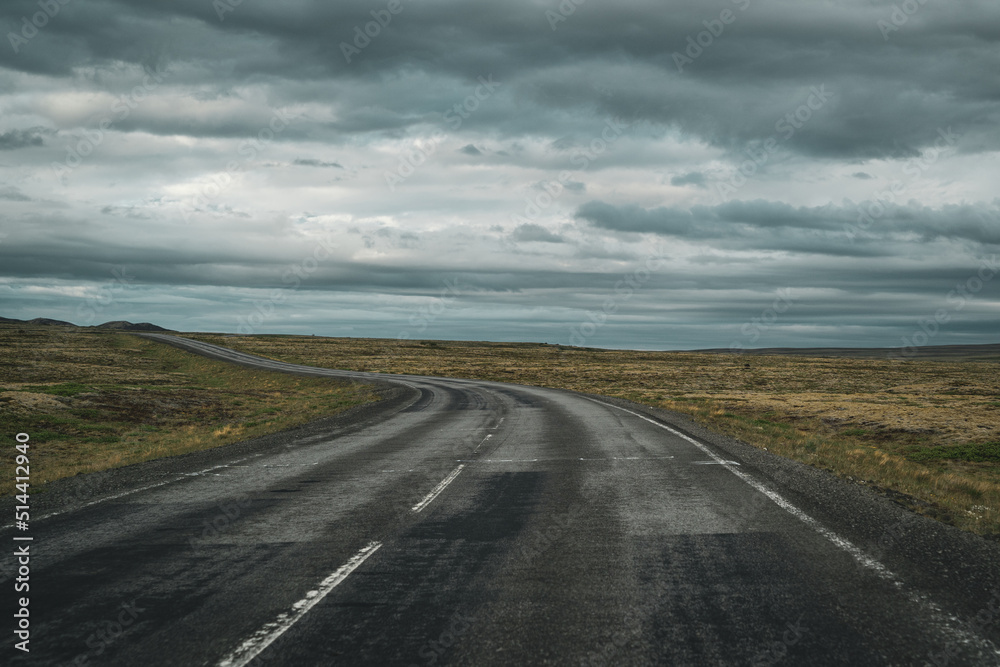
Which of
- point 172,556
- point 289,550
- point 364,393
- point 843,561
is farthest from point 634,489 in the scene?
point 364,393

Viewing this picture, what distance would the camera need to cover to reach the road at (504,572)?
4.07m

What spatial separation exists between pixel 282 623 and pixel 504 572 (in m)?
1.93

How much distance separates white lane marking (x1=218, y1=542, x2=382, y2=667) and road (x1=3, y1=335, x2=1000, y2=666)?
17mm

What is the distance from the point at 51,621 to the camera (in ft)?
14.7

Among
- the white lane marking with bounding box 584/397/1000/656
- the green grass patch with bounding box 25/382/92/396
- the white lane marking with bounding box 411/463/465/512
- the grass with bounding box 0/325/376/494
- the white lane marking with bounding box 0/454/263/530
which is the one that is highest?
the white lane marking with bounding box 584/397/1000/656

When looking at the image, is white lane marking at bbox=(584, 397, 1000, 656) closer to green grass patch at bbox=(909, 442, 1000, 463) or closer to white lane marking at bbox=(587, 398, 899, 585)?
white lane marking at bbox=(587, 398, 899, 585)

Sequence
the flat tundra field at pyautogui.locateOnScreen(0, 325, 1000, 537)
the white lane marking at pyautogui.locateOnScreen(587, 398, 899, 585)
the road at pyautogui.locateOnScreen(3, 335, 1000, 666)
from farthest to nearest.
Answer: the flat tundra field at pyautogui.locateOnScreen(0, 325, 1000, 537), the white lane marking at pyautogui.locateOnScreen(587, 398, 899, 585), the road at pyautogui.locateOnScreen(3, 335, 1000, 666)

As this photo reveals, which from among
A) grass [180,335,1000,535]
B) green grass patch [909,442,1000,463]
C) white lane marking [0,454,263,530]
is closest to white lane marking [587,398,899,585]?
grass [180,335,1000,535]

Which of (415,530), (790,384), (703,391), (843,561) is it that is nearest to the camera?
(843,561)

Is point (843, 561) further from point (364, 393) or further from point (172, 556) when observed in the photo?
point (364, 393)

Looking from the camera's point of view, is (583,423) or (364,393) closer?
(583,423)

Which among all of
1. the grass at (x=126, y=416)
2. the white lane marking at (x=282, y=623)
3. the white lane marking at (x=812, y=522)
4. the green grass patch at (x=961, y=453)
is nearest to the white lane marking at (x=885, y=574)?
the white lane marking at (x=812, y=522)

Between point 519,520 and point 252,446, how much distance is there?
376 inches

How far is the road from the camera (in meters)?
4.07
